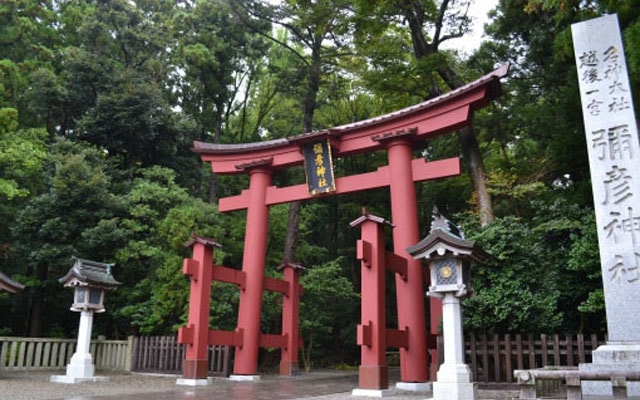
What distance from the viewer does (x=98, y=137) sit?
17688mm

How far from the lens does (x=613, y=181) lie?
6.97 metres

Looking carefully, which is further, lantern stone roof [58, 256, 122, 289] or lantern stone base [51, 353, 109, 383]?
lantern stone roof [58, 256, 122, 289]

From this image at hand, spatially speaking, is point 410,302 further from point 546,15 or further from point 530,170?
point 546,15

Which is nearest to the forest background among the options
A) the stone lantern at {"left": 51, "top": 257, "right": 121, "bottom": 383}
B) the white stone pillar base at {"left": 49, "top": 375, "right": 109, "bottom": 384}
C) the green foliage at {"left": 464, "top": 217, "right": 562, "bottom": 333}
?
the green foliage at {"left": 464, "top": 217, "right": 562, "bottom": 333}

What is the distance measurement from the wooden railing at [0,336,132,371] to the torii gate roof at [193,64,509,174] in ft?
19.2

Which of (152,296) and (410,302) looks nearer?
(410,302)

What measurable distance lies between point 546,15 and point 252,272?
36.4 feet

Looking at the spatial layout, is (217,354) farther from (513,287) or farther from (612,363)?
(612,363)

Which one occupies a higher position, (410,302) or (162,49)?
(162,49)

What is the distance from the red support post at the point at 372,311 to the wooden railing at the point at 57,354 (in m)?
7.85

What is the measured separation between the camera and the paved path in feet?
24.8

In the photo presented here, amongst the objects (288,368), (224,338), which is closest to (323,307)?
(288,368)

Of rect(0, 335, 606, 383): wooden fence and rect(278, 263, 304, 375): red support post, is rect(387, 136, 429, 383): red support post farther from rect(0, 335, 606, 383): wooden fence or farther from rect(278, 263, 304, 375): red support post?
rect(278, 263, 304, 375): red support post

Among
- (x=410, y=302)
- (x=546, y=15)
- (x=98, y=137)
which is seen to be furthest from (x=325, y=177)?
(x=98, y=137)
